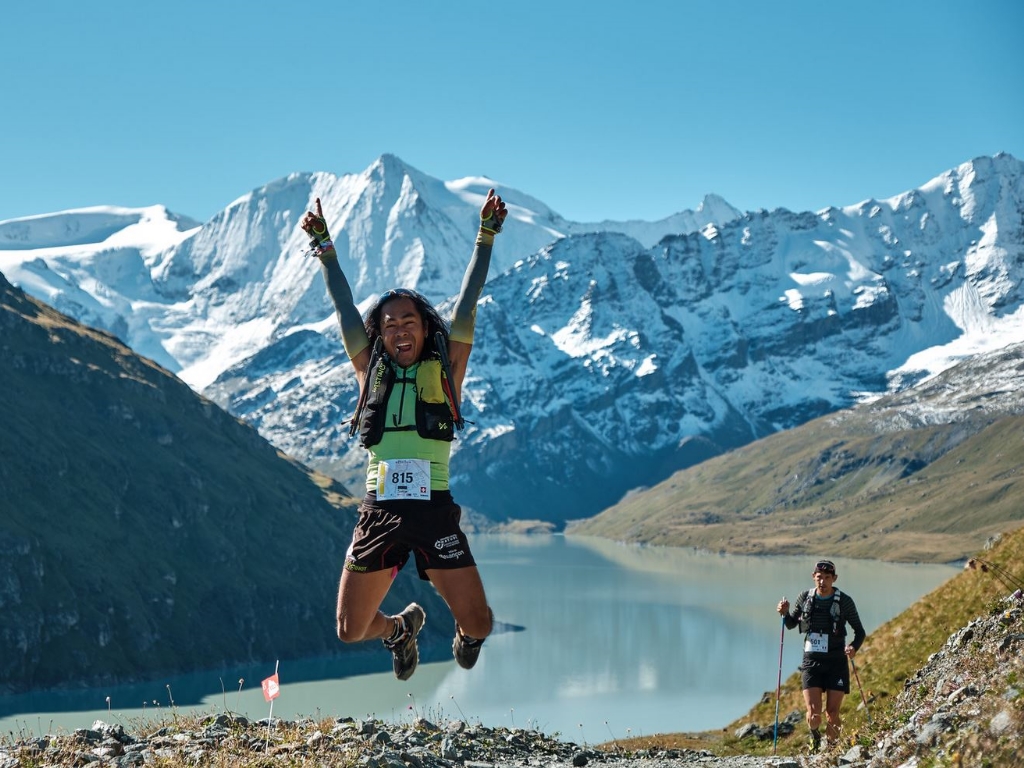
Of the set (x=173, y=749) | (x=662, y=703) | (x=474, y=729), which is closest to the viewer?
(x=173, y=749)

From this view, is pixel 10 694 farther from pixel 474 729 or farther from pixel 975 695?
pixel 975 695

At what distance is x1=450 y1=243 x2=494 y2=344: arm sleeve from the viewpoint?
12641 mm

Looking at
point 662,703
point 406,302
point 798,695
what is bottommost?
point 662,703

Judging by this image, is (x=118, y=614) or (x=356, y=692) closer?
(x=356, y=692)

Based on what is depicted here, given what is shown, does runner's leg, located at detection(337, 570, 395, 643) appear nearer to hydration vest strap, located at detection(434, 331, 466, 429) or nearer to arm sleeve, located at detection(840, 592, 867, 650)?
hydration vest strap, located at detection(434, 331, 466, 429)

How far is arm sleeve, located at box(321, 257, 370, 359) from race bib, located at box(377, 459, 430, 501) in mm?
1441

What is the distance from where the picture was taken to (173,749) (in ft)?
45.0

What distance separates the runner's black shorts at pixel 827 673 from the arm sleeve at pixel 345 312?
397 inches

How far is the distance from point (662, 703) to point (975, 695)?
147 meters

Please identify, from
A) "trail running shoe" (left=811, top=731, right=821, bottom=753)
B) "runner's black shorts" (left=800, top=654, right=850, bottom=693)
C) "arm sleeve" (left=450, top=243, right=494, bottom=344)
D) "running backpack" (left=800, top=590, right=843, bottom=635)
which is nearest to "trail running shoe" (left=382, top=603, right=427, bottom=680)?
"arm sleeve" (left=450, top=243, right=494, bottom=344)

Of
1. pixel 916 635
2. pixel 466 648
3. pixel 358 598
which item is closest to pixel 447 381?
pixel 358 598

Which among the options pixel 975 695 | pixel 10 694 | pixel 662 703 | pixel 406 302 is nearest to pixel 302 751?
pixel 406 302

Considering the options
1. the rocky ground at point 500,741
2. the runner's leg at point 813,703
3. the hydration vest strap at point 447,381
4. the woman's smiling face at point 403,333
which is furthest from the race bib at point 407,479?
the runner's leg at point 813,703

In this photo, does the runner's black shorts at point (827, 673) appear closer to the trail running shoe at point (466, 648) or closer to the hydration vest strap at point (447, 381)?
the trail running shoe at point (466, 648)
